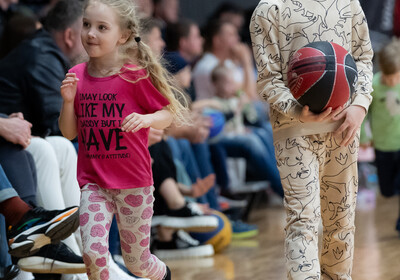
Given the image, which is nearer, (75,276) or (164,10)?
(75,276)

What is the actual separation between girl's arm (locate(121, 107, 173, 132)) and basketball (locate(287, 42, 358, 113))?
20.7 inches

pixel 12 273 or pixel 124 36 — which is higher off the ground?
pixel 124 36

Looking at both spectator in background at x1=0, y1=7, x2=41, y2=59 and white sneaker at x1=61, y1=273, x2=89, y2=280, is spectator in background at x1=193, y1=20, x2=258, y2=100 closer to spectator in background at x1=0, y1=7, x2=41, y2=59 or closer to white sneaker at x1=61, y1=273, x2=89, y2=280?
spectator in background at x1=0, y1=7, x2=41, y2=59

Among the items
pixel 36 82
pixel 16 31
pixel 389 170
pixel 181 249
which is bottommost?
pixel 181 249

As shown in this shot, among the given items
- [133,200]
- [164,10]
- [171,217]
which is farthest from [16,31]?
[164,10]

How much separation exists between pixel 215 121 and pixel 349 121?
2951 millimetres

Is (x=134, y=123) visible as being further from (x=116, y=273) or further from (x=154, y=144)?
(x=154, y=144)

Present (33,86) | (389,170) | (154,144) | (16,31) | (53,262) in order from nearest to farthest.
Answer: (53,262) < (33,86) < (16,31) < (154,144) < (389,170)

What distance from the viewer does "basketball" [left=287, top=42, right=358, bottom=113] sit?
2.79 metres

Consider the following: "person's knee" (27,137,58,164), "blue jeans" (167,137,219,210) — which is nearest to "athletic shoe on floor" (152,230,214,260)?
"blue jeans" (167,137,219,210)

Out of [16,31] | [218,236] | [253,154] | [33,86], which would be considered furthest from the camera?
[253,154]

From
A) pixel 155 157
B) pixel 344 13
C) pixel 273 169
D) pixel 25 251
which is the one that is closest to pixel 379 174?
pixel 273 169

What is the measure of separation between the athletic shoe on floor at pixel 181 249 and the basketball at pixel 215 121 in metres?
1.19

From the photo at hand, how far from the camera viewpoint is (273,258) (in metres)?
4.55
